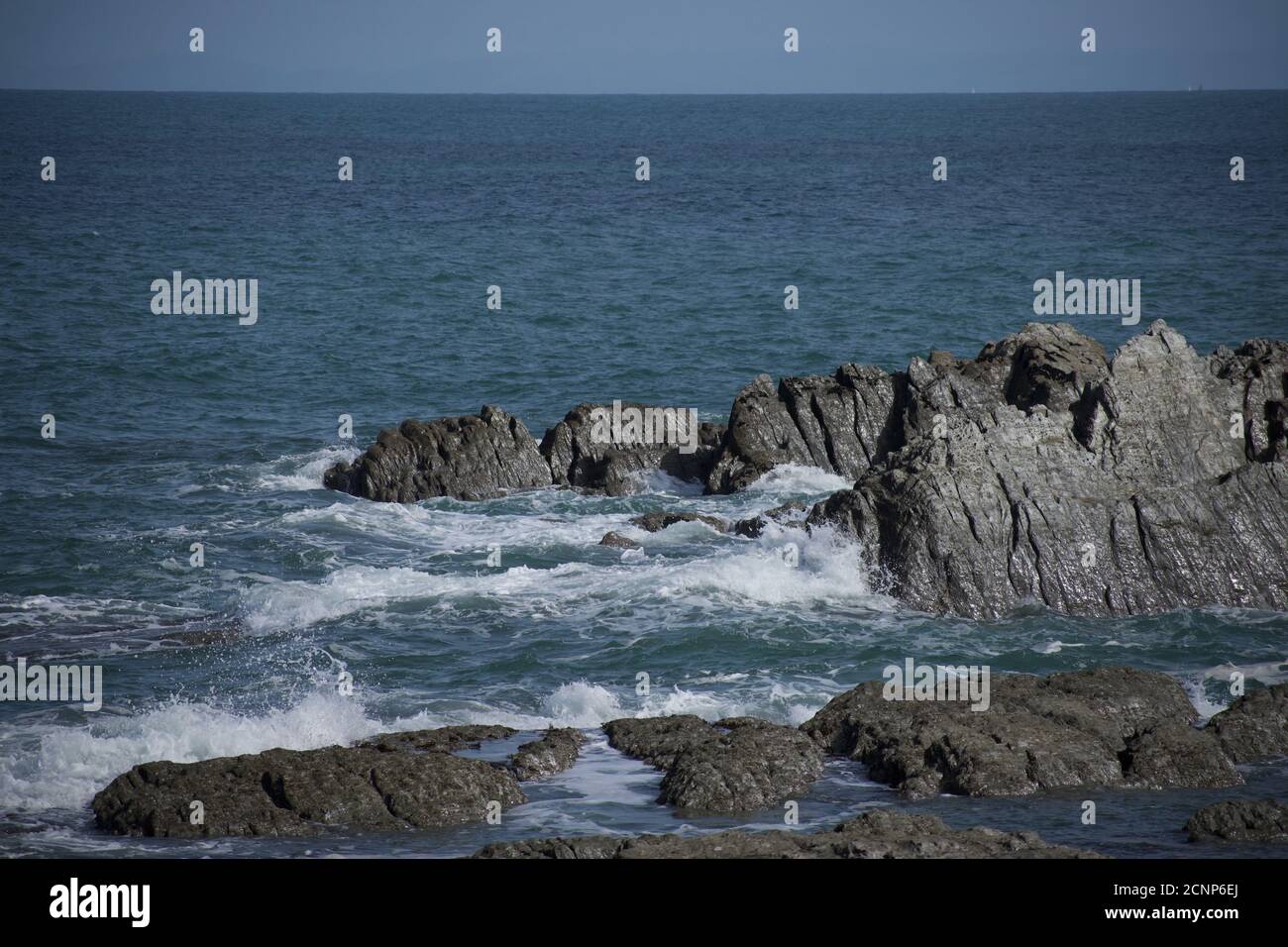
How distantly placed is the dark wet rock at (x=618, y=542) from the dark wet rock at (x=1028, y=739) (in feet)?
31.2

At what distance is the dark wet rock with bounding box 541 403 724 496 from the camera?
32.7 meters

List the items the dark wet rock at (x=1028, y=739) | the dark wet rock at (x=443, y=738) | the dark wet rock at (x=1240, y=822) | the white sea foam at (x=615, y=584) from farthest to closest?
the white sea foam at (x=615, y=584) < the dark wet rock at (x=443, y=738) < the dark wet rock at (x=1028, y=739) < the dark wet rock at (x=1240, y=822)

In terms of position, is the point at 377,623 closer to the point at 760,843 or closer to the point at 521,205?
the point at 760,843

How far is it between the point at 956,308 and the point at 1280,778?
4187 cm

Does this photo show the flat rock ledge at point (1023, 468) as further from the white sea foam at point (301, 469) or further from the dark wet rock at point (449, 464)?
the white sea foam at point (301, 469)

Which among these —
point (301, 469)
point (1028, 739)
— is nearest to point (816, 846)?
point (1028, 739)

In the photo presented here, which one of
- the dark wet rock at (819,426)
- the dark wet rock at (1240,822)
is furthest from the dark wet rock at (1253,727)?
the dark wet rock at (819,426)

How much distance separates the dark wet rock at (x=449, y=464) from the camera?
32.4 meters
